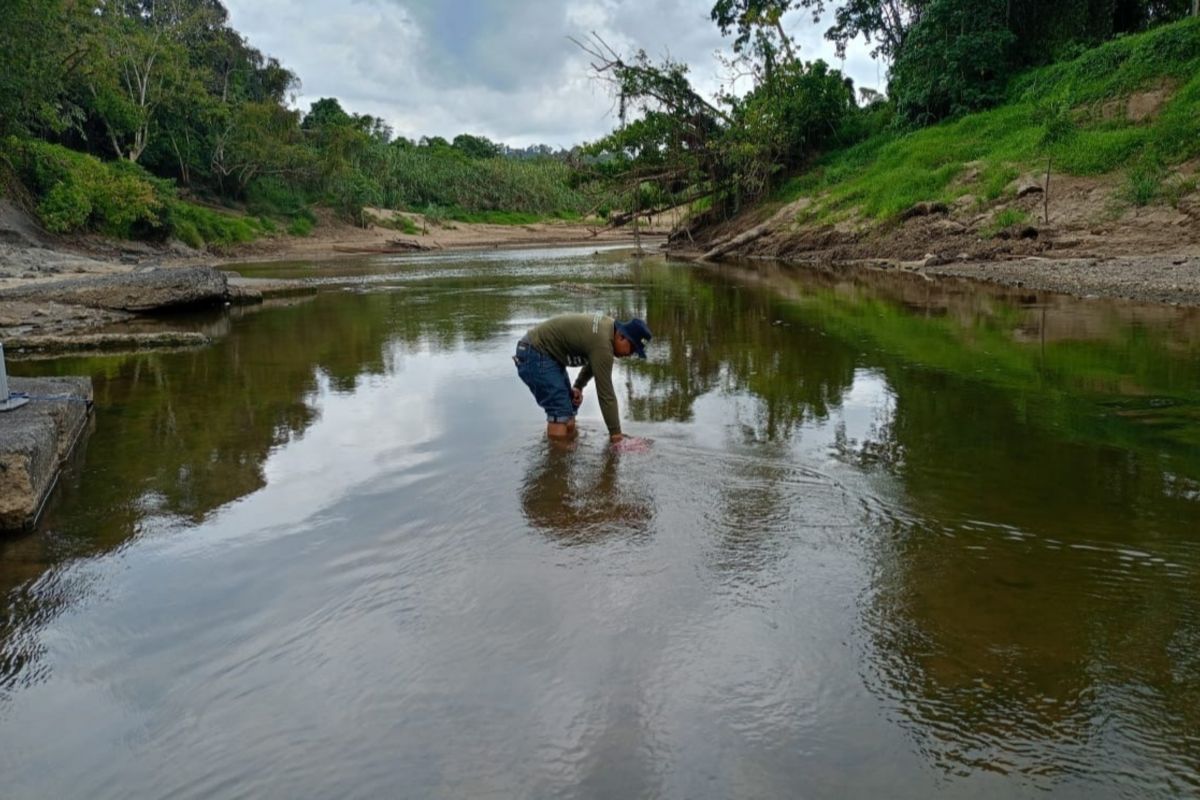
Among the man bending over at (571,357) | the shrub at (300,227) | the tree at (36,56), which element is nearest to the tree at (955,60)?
the man bending over at (571,357)

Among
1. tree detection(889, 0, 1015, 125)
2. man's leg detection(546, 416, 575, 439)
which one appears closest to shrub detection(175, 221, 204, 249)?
tree detection(889, 0, 1015, 125)

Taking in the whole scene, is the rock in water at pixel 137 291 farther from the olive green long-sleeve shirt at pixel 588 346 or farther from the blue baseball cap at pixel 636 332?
the blue baseball cap at pixel 636 332

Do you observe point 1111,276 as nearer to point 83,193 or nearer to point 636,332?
point 636,332

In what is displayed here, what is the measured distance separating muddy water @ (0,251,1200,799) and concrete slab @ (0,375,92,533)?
0.64 feet

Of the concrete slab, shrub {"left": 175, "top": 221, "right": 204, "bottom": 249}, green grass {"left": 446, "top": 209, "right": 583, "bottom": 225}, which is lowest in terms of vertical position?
the concrete slab

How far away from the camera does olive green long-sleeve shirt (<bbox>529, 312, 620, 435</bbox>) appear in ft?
21.6

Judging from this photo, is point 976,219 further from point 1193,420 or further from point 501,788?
point 501,788

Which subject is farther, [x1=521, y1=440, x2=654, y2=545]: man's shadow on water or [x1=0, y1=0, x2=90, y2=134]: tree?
[x1=0, y1=0, x2=90, y2=134]: tree

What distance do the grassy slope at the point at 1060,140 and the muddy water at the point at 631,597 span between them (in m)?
Answer: 13.3

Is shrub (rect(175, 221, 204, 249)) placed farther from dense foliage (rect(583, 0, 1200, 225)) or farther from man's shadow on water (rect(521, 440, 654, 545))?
man's shadow on water (rect(521, 440, 654, 545))

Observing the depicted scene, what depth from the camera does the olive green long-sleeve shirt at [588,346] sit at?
6.59 metres

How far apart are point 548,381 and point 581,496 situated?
1586 millimetres

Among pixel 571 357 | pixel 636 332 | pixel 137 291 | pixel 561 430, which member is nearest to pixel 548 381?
pixel 571 357

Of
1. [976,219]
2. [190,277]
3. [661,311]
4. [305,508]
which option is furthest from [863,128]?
[305,508]
